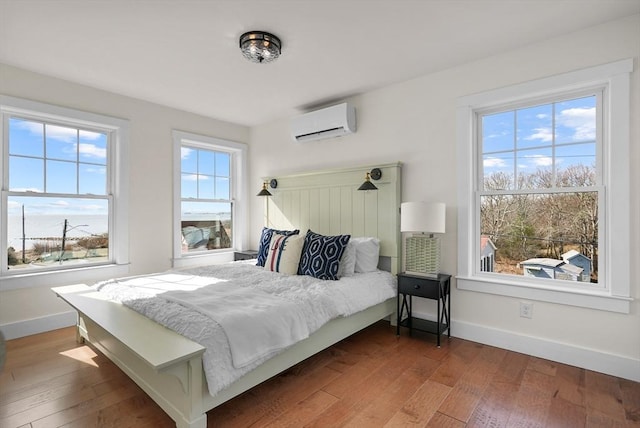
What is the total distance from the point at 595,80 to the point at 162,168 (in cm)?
441

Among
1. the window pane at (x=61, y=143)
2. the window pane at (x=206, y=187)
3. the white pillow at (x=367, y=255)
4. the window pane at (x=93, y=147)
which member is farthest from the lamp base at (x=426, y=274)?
the window pane at (x=61, y=143)

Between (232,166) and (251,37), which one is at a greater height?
(251,37)

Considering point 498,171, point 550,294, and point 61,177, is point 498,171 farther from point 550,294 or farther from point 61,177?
point 61,177

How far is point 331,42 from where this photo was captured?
2617 mm

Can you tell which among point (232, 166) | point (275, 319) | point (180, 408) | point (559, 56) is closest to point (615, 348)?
point (559, 56)

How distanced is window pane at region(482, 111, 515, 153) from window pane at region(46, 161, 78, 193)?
13.9 ft

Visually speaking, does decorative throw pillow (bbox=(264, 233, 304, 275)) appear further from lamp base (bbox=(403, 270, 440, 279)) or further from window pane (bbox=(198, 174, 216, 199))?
window pane (bbox=(198, 174, 216, 199))

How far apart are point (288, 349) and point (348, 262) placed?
1.21m

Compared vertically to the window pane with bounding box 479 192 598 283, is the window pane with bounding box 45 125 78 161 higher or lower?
higher

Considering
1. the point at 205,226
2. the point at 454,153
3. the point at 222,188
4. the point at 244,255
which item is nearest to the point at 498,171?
the point at 454,153

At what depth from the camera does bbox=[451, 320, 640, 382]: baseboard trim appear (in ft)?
7.62

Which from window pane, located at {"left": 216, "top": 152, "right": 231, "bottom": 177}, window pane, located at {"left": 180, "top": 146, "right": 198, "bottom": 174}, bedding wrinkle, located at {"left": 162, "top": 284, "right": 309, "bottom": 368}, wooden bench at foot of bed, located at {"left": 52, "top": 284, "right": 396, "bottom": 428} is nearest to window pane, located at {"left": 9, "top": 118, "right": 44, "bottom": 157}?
window pane, located at {"left": 180, "top": 146, "right": 198, "bottom": 174}

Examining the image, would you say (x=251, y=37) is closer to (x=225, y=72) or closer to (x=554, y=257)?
(x=225, y=72)

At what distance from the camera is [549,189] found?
2713 millimetres
